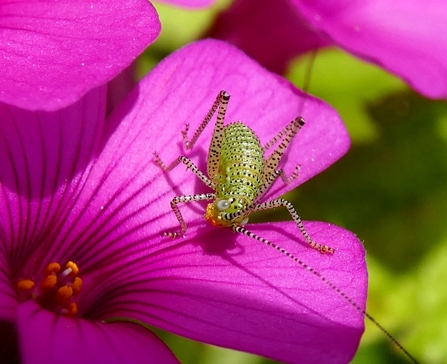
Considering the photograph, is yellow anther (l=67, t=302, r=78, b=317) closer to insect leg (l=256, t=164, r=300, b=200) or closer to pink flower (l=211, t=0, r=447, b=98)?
insect leg (l=256, t=164, r=300, b=200)

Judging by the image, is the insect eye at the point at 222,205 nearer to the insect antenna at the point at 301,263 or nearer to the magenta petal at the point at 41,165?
the insect antenna at the point at 301,263

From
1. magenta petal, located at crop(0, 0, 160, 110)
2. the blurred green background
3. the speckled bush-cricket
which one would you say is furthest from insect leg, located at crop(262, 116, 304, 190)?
the blurred green background

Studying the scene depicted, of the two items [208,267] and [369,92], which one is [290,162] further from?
[369,92]

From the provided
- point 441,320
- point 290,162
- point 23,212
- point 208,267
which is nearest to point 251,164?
point 290,162

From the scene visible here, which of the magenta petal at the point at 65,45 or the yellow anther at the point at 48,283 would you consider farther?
the yellow anther at the point at 48,283

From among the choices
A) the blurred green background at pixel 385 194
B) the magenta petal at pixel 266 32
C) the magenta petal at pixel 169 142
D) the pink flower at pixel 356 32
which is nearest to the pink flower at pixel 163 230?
the magenta petal at pixel 169 142

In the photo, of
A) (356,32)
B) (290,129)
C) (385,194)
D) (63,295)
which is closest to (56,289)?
(63,295)
